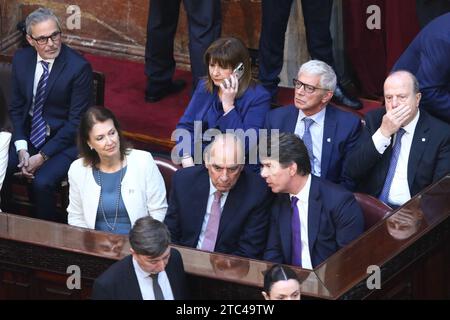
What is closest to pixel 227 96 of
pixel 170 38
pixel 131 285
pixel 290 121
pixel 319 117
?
pixel 290 121

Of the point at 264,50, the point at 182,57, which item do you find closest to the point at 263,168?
the point at 264,50

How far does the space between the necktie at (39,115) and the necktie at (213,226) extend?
111 cm

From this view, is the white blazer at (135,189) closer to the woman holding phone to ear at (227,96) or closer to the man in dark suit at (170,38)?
the woman holding phone to ear at (227,96)

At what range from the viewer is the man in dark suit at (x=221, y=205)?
15.4 feet

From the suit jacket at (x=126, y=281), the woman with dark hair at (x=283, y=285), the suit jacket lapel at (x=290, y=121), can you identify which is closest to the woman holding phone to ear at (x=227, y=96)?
the suit jacket lapel at (x=290, y=121)

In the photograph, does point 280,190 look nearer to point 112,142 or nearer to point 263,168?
point 263,168

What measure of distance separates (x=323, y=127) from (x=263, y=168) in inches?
21.4

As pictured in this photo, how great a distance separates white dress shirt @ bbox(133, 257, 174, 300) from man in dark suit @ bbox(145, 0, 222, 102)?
174 centimetres

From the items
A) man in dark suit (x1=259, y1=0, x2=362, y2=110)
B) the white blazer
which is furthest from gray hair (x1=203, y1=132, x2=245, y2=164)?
man in dark suit (x1=259, y1=0, x2=362, y2=110)

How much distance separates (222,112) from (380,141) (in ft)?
2.22

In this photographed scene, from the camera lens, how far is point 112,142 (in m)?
4.92

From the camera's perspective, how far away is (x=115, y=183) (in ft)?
16.4

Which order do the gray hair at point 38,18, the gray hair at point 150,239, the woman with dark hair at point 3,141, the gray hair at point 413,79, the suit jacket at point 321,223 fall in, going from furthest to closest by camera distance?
the gray hair at point 38,18 < the woman with dark hair at point 3,141 < the gray hair at point 413,79 < the suit jacket at point 321,223 < the gray hair at point 150,239
